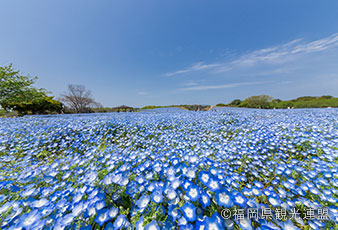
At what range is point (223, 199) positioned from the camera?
97 cm

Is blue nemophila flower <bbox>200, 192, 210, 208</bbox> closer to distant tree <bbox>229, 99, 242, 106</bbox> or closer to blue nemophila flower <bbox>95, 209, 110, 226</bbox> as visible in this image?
blue nemophila flower <bbox>95, 209, 110, 226</bbox>

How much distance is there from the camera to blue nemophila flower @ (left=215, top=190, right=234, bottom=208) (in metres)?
0.92

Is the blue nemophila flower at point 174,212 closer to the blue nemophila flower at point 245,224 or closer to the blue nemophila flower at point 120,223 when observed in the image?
the blue nemophila flower at point 120,223

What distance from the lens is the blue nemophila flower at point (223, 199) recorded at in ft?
3.03

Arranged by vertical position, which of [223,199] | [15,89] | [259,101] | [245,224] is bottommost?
[245,224]

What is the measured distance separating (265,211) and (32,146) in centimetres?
565

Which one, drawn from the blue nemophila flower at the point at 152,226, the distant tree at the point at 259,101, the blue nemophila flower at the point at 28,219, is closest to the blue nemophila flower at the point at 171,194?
the blue nemophila flower at the point at 152,226

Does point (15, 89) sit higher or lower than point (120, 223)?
higher

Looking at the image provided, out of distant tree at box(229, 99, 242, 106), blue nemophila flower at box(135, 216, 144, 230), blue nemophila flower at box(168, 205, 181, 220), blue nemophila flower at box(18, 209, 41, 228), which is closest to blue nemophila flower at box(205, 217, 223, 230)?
blue nemophila flower at box(168, 205, 181, 220)

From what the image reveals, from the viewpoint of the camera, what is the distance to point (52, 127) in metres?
4.96

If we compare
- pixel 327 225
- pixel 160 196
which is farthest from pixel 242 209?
pixel 327 225

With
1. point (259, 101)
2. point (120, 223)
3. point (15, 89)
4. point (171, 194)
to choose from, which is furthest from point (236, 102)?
point (15, 89)

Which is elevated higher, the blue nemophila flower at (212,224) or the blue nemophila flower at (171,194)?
the blue nemophila flower at (171,194)

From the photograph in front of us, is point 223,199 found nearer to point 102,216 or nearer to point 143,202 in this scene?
point 143,202
